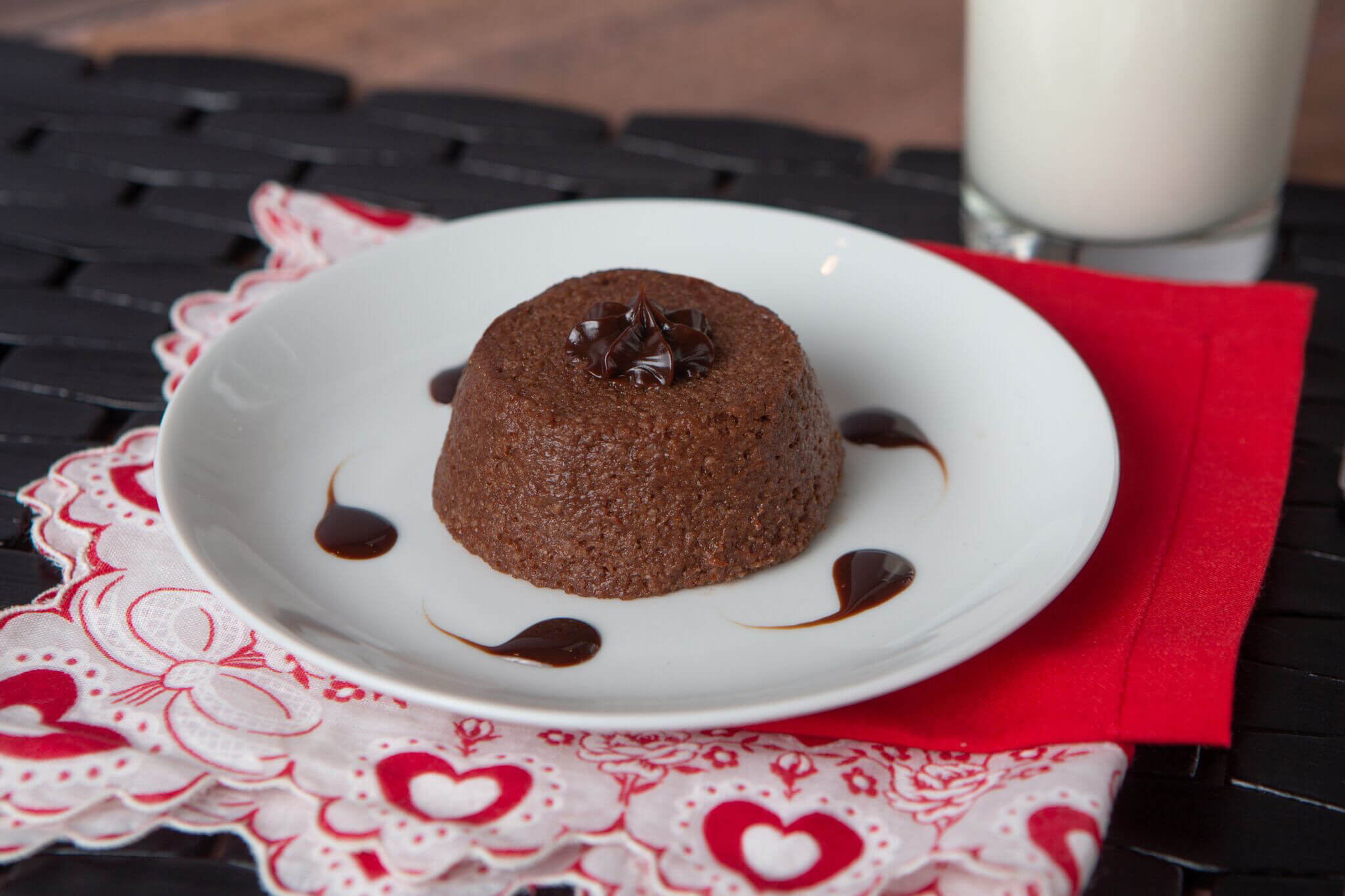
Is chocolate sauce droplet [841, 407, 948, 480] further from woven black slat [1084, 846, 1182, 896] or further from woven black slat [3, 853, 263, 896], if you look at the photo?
woven black slat [3, 853, 263, 896]

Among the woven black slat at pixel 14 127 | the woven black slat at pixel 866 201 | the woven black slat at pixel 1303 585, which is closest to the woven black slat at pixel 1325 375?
the woven black slat at pixel 1303 585

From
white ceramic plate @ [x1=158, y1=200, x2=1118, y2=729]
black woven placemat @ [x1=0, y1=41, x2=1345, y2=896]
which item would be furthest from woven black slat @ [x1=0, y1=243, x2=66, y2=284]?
white ceramic plate @ [x1=158, y1=200, x2=1118, y2=729]

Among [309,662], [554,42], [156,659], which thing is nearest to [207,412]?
[156,659]

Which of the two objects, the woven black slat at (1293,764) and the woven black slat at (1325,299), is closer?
the woven black slat at (1293,764)

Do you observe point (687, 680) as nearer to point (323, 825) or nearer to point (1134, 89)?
point (323, 825)

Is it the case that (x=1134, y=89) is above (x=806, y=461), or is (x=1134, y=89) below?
above

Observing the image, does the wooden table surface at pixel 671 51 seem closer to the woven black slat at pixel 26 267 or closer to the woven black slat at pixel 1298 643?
the woven black slat at pixel 26 267
